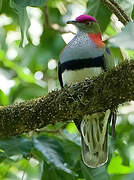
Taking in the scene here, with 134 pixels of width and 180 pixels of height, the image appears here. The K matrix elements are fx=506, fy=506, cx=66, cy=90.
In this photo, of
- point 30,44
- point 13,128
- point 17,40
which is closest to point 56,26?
point 30,44

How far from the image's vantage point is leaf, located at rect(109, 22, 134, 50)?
6.59ft

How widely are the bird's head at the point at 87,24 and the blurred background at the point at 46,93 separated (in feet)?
0.18

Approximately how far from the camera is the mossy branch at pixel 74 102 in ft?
8.87

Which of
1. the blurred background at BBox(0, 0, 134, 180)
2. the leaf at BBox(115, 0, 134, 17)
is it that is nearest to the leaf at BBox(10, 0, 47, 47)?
the blurred background at BBox(0, 0, 134, 180)

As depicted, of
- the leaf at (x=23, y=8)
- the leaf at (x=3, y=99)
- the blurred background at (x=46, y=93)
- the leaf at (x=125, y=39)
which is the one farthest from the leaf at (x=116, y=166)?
the leaf at (x=125, y=39)

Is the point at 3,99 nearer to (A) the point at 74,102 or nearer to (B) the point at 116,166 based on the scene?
(B) the point at 116,166

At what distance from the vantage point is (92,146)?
341cm

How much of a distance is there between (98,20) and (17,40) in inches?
68.4

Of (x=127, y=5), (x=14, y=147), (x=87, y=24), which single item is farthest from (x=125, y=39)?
(x=87, y=24)

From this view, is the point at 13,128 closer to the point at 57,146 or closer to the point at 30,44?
the point at 57,146

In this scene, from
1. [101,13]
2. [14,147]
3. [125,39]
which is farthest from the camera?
[101,13]

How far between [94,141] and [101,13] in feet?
3.43

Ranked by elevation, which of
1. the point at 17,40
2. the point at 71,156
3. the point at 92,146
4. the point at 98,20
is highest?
the point at 98,20

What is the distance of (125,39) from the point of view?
80.7 inches
